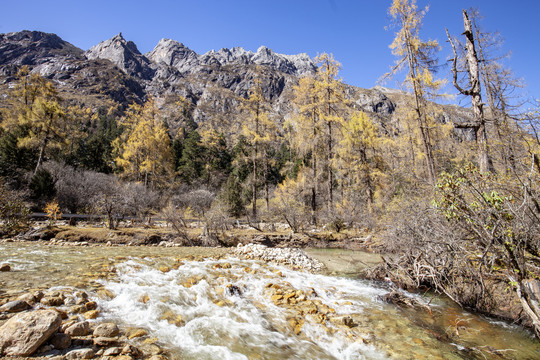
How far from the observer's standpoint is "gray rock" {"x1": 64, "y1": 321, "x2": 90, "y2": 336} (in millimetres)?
2977

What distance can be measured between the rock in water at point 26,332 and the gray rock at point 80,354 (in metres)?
0.33

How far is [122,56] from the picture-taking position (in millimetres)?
145750

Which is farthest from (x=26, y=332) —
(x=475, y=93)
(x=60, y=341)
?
(x=475, y=93)

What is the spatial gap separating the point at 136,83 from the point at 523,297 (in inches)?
5586

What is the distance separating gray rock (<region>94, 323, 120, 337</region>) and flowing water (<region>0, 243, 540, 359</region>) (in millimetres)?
280

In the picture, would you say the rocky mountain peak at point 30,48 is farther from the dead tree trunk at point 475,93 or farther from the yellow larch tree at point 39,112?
the dead tree trunk at point 475,93

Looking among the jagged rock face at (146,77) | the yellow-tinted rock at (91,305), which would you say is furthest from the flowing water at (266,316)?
the jagged rock face at (146,77)

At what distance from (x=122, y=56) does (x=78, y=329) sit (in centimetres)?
18152

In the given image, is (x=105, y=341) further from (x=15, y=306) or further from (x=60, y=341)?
(x=15, y=306)

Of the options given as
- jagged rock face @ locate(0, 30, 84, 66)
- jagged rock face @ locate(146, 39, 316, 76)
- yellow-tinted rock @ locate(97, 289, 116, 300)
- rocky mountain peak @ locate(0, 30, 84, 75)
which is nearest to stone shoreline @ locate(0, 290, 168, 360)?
yellow-tinted rock @ locate(97, 289, 116, 300)

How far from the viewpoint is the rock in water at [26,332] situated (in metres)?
2.49

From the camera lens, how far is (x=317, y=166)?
53.5 feet

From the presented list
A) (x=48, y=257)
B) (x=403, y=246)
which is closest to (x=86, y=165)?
(x=48, y=257)

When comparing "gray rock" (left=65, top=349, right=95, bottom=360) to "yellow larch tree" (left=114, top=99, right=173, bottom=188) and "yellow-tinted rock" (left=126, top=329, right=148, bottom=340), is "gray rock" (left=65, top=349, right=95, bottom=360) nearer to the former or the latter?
"yellow-tinted rock" (left=126, top=329, right=148, bottom=340)
